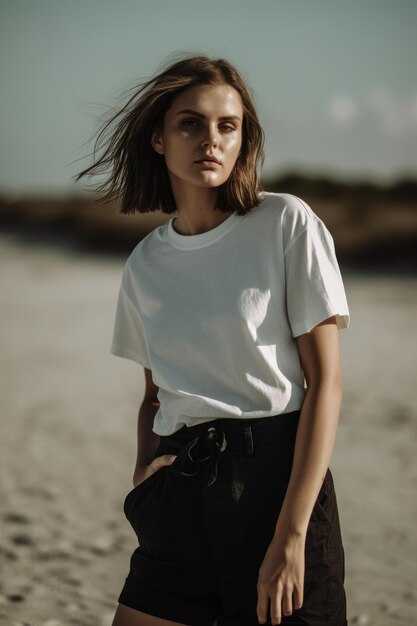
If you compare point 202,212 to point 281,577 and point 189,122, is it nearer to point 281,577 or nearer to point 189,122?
point 189,122

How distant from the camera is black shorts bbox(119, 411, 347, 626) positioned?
1.58 m

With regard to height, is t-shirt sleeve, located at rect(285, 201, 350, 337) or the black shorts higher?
t-shirt sleeve, located at rect(285, 201, 350, 337)

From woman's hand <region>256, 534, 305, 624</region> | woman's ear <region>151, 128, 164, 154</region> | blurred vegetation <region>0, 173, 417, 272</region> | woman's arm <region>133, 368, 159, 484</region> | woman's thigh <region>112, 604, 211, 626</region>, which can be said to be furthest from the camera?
blurred vegetation <region>0, 173, 417, 272</region>

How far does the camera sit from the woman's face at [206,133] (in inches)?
67.3

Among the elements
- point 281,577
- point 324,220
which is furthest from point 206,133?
point 324,220

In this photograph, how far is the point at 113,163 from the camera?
1961 millimetres

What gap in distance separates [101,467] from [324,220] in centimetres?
1199

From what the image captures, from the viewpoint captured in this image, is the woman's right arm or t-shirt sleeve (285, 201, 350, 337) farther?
the woman's right arm

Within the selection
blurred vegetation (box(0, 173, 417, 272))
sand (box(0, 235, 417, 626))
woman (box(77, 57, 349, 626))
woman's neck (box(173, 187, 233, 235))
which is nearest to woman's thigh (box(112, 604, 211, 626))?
woman (box(77, 57, 349, 626))

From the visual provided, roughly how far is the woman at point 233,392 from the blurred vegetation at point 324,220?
12.8m

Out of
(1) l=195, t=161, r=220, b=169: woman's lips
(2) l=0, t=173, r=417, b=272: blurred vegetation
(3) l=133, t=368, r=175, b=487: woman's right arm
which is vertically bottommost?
(2) l=0, t=173, r=417, b=272: blurred vegetation

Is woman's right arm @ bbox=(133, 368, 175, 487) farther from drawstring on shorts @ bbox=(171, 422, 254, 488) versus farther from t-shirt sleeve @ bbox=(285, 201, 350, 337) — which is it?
t-shirt sleeve @ bbox=(285, 201, 350, 337)

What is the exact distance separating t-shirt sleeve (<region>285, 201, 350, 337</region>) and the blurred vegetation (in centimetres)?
1288

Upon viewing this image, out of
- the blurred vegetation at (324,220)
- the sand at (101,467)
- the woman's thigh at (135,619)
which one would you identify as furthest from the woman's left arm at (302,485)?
the blurred vegetation at (324,220)
